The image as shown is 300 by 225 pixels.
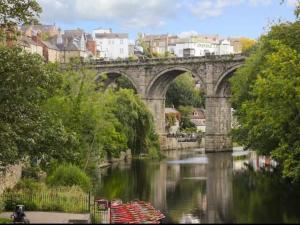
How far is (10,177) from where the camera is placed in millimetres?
35000

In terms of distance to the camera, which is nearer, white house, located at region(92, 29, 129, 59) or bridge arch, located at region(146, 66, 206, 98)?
bridge arch, located at region(146, 66, 206, 98)

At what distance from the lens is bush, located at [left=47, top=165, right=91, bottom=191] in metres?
36.1

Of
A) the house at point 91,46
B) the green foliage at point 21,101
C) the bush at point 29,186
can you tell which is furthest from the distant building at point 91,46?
the green foliage at point 21,101

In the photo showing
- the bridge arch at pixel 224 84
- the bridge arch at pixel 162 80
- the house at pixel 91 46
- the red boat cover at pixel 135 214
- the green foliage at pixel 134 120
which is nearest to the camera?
the red boat cover at pixel 135 214

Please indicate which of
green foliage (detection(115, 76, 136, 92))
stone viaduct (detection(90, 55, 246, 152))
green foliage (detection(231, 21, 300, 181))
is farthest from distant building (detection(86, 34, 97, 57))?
green foliage (detection(231, 21, 300, 181))

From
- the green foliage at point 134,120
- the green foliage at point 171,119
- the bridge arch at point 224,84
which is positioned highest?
the bridge arch at point 224,84

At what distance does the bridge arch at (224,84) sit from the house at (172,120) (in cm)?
2706

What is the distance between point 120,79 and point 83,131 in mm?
60119

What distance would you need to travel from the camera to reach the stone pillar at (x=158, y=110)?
91500mm

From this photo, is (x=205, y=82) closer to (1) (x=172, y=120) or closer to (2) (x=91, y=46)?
(1) (x=172, y=120)

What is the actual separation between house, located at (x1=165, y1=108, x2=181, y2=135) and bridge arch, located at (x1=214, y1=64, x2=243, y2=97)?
88.8 feet

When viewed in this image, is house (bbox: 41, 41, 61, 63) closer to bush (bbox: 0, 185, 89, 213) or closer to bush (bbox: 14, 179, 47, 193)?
bush (bbox: 14, 179, 47, 193)

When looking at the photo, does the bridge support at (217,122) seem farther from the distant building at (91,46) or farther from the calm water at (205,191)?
the distant building at (91,46)

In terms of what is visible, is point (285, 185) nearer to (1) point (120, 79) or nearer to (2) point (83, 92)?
(2) point (83, 92)
